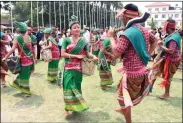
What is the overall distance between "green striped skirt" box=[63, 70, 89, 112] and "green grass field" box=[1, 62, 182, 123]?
26cm

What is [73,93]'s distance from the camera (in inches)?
173

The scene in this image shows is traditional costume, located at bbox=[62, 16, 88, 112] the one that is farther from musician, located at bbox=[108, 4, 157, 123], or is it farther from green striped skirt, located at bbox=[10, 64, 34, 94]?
green striped skirt, located at bbox=[10, 64, 34, 94]

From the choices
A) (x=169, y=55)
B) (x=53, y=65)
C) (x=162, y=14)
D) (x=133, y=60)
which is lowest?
(x=53, y=65)

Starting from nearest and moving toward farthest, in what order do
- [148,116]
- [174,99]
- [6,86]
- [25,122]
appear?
[25,122] < [148,116] < [174,99] < [6,86]

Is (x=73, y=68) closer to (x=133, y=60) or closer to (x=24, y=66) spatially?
(x=133, y=60)

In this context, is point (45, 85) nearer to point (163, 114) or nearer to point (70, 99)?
point (70, 99)

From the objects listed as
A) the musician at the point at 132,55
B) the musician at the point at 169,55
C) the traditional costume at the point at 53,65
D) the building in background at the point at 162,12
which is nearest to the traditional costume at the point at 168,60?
the musician at the point at 169,55

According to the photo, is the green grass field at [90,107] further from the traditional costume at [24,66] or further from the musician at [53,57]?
the musician at [53,57]

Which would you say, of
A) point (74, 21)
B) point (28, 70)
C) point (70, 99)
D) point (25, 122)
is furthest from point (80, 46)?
point (28, 70)

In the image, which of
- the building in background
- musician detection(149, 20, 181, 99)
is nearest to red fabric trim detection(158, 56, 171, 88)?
musician detection(149, 20, 181, 99)

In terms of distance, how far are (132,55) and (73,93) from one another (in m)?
1.49

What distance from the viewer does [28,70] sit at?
5.91 meters

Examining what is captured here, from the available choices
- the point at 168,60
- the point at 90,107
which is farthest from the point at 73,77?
the point at 168,60

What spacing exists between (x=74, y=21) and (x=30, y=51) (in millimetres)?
1923
